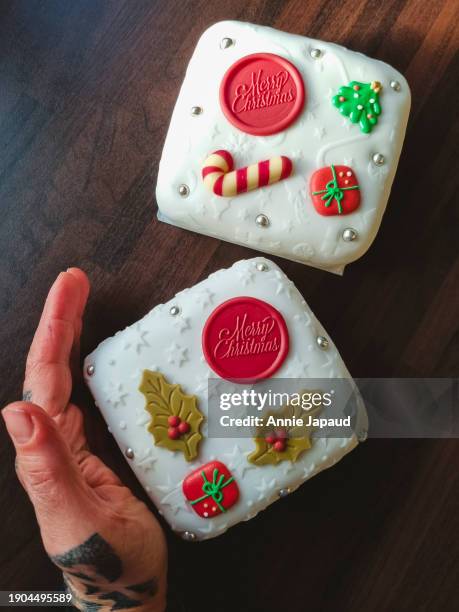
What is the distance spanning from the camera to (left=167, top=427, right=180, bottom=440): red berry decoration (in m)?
1.00

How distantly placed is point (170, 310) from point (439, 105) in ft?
2.26

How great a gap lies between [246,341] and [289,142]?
0.34m

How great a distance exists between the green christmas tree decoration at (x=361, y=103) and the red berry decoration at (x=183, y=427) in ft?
1.87

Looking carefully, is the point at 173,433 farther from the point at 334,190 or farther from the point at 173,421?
the point at 334,190

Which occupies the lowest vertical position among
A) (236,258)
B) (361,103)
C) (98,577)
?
(98,577)

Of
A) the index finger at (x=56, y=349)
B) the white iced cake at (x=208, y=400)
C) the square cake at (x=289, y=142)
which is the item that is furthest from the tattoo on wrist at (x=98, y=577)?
the square cake at (x=289, y=142)

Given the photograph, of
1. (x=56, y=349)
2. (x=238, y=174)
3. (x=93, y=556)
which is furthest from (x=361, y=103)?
(x=93, y=556)

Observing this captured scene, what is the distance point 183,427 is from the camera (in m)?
0.99

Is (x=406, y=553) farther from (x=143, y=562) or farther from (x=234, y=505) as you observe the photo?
(x=143, y=562)

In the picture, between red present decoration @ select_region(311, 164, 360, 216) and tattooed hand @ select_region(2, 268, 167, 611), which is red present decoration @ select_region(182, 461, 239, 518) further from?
red present decoration @ select_region(311, 164, 360, 216)

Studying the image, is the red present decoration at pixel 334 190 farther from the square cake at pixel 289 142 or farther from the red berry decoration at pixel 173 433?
the red berry decoration at pixel 173 433

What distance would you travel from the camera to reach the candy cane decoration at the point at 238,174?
1.01 m

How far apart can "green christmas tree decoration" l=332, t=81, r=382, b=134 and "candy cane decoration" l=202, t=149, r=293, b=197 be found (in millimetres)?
132

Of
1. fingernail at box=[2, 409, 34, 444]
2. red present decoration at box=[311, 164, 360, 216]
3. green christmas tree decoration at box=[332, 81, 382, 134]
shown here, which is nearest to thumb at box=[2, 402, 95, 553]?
fingernail at box=[2, 409, 34, 444]
